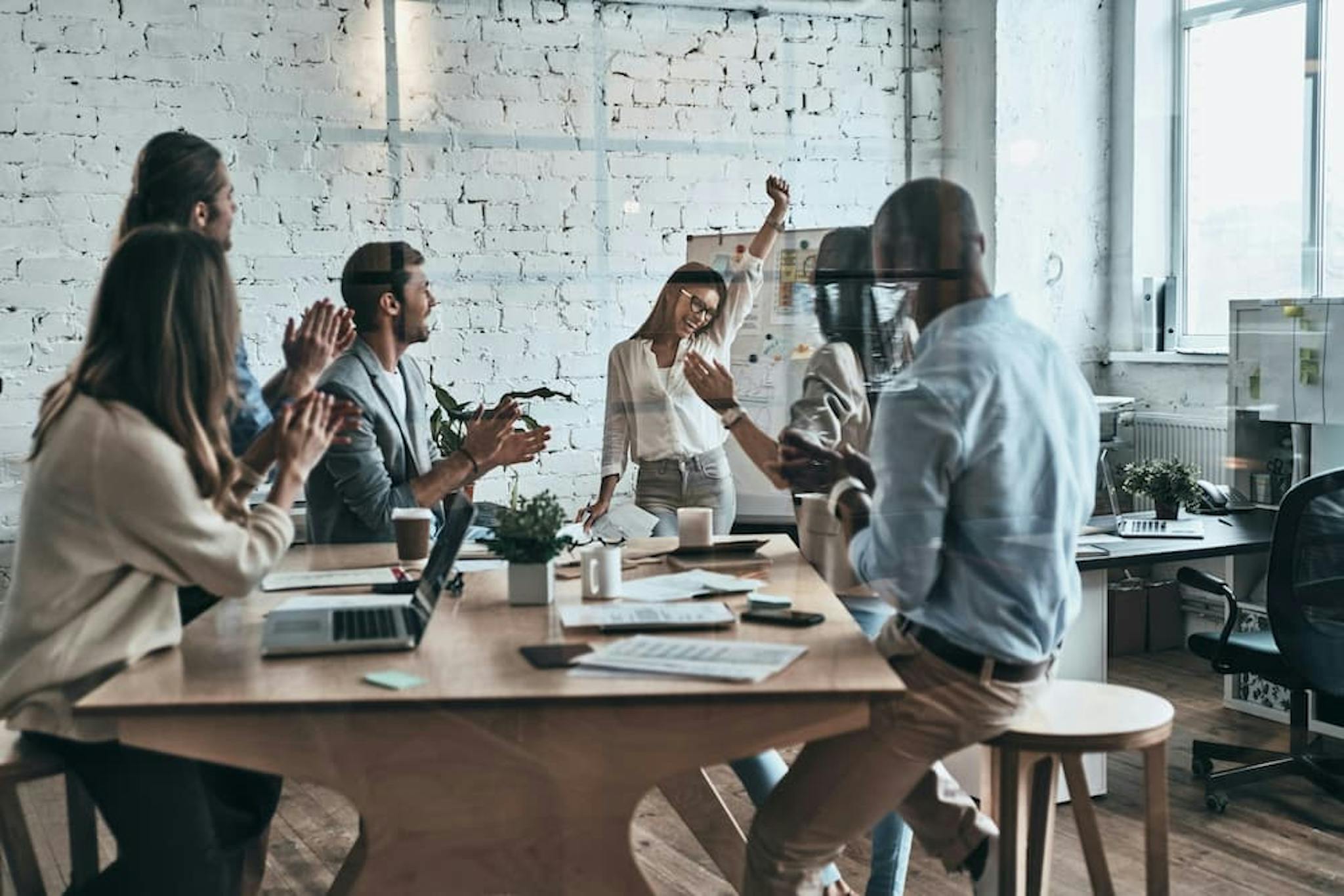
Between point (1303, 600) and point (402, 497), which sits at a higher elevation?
point (402, 497)

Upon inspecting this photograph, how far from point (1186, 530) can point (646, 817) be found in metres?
1.58

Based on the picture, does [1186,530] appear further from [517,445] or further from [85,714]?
[85,714]

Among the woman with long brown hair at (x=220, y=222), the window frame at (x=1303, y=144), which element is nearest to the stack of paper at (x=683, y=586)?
the woman with long brown hair at (x=220, y=222)

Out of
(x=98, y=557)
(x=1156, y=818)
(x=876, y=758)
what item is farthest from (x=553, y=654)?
(x=1156, y=818)

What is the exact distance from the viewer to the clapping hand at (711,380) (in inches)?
106

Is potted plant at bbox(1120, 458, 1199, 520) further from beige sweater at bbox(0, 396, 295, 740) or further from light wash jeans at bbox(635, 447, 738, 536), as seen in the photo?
beige sweater at bbox(0, 396, 295, 740)

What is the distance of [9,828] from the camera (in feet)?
7.39

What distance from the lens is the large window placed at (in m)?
3.02

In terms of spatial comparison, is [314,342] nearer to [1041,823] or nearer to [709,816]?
[709,816]

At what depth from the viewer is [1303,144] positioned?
3.23 m

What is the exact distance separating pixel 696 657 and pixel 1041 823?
2.40ft

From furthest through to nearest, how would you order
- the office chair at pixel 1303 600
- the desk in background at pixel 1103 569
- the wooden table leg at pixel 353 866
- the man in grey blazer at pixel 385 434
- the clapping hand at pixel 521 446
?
1. the desk in background at pixel 1103 569
2. the office chair at pixel 1303 600
3. the clapping hand at pixel 521 446
4. the man in grey blazer at pixel 385 434
5. the wooden table leg at pixel 353 866

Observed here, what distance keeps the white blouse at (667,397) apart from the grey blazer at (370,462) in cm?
38

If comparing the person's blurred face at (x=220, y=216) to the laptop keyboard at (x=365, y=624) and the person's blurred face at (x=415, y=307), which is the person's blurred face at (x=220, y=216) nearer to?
the person's blurred face at (x=415, y=307)
